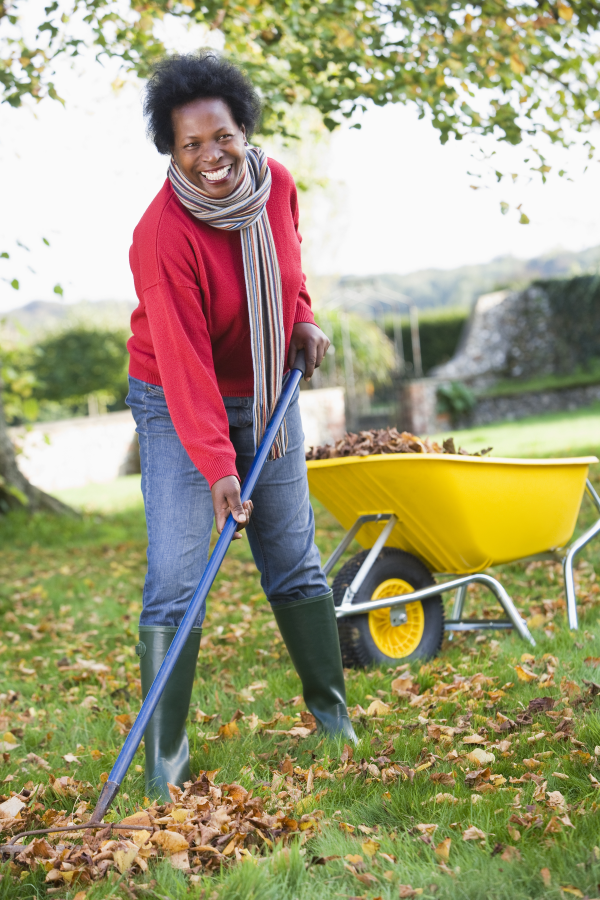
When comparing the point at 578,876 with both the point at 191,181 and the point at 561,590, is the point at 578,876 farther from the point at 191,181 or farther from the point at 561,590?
the point at 561,590

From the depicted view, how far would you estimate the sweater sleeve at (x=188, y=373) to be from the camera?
1.86 metres

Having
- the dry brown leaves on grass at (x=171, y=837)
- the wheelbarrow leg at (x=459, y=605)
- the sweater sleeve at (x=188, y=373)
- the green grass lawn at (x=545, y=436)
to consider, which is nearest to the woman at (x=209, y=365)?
the sweater sleeve at (x=188, y=373)

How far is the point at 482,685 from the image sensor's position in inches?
101

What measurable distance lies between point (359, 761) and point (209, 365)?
1054 mm

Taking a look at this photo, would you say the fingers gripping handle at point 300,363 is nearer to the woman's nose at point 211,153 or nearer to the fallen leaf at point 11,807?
→ the woman's nose at point 211,153

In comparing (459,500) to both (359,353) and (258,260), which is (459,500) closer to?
(258,260)

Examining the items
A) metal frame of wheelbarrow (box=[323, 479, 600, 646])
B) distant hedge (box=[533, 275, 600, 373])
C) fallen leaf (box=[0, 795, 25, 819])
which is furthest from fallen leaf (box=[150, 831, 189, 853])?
distant hedge (box=[533, 275, 600, 373])

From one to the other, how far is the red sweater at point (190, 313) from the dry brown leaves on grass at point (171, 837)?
2.36 ft

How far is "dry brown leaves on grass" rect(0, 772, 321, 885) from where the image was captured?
5.30 feet

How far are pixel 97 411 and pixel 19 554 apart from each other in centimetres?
1399

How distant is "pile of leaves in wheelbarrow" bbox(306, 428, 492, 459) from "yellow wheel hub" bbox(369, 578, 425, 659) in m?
0.48

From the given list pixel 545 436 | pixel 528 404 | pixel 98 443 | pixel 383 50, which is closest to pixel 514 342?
pixel 528 404

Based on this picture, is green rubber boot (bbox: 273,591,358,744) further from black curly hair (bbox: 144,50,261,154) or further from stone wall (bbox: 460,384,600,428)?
stone wall (bbox: 460,384,600,428)

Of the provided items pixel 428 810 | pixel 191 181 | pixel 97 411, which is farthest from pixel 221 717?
pixel 97 411
